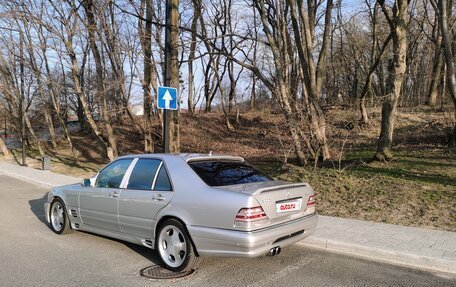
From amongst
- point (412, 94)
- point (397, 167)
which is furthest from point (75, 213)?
point (412, 94)

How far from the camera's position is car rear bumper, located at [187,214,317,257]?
4.76 meters

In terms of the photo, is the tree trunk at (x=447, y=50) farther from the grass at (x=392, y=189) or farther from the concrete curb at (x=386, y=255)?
the concrete curb at (x=386, y=255)

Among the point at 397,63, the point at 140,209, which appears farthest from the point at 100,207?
the point at 397,63

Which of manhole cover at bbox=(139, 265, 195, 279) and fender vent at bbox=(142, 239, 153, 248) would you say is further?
fender vent at bbox=(142, 239, 153, 248)

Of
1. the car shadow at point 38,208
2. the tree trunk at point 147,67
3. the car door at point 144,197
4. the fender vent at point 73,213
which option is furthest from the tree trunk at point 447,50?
the car shadow at point 38,208

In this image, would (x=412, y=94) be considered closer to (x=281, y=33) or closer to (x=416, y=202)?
(x=281, y=33)

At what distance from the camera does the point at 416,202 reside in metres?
8.51

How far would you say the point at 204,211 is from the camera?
A: 5.05m

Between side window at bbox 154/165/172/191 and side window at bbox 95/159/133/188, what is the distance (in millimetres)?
878

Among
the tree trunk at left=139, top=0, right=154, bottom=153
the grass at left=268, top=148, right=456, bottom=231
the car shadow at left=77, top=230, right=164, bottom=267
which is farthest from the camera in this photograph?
the tree trunk at left=139, top=0, right=154, bottom=153

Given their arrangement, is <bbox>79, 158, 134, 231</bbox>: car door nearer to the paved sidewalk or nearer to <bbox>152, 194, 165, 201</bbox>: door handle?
<bbox>152, 194, 165, 201</bbox>: door handle

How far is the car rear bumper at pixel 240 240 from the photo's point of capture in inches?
187

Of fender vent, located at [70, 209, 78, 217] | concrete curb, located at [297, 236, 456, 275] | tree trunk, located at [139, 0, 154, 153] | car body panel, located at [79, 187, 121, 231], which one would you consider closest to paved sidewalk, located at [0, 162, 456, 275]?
concrete curb, located at [297, 236, 456, 275]

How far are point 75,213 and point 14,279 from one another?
2.05m
